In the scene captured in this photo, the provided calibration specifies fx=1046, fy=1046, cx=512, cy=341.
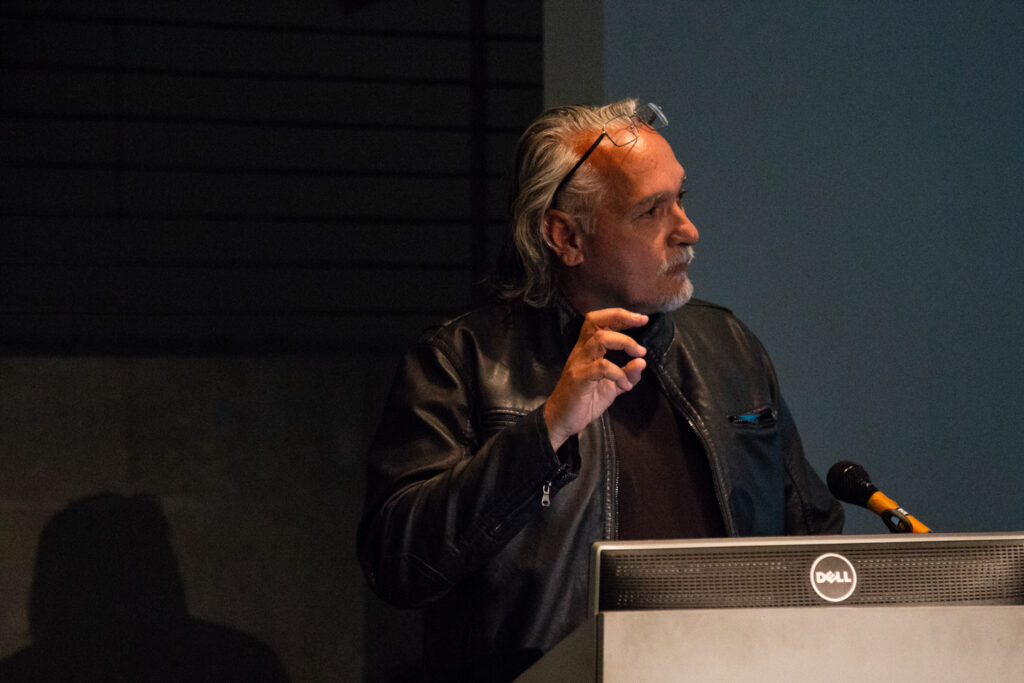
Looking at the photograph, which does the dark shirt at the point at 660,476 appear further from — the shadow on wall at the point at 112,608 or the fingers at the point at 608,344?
the shadow on wall at the point at 112,608

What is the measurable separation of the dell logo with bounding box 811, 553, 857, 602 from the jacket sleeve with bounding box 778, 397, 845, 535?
1.31 m

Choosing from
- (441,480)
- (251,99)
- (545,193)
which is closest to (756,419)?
(545,193)

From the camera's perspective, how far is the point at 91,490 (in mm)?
3008

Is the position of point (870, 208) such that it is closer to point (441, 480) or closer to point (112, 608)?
point (441, 480)

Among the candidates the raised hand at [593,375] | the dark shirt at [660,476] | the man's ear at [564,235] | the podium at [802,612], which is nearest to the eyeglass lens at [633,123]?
the man's ear at [564,235]

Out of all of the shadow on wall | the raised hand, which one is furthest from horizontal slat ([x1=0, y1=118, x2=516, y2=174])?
the raised hand

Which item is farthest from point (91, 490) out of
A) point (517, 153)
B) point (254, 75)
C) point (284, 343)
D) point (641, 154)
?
point (641, 154)

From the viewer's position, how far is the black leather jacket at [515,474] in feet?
6.19

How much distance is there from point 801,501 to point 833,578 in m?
1.34

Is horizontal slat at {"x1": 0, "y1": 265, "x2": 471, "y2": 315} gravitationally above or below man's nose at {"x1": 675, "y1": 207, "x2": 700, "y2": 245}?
below

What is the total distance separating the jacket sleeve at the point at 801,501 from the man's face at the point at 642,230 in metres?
0.48

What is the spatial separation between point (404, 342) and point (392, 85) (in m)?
0.78

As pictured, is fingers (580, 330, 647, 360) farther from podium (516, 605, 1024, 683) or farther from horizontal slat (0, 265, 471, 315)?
horizontal slat (0, 265, 471, 315)

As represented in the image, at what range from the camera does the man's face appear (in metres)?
2.23
